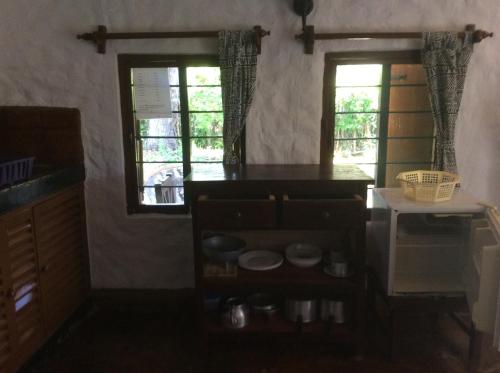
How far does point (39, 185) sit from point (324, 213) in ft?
4.43

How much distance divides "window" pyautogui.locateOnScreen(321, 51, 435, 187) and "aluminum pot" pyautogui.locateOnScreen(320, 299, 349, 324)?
79cm

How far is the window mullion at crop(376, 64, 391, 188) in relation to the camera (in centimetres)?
241

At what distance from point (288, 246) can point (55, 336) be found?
1.32m

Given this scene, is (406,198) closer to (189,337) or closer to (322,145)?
(322,145)

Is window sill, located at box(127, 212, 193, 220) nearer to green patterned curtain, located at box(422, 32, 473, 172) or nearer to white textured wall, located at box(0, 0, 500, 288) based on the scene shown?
white textured wall, located at box(0, 0, 500, 288)

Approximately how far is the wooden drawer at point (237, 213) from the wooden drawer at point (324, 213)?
0.08 m

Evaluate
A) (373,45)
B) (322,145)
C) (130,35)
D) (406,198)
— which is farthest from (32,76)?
(406,198)

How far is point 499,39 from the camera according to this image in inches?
91.1

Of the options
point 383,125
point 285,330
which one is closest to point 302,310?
point 285,330

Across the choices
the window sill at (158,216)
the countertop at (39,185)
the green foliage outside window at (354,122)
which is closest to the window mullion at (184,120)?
the window sill at (158,216)

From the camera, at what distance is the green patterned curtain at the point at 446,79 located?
2238 mm

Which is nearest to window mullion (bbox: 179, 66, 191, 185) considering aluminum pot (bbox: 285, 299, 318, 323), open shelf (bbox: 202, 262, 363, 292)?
open shelf (bbox: 202, 262, 363, 292)

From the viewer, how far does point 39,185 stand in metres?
2.04

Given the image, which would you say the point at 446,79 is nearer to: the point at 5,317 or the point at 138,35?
the point at 138,35
